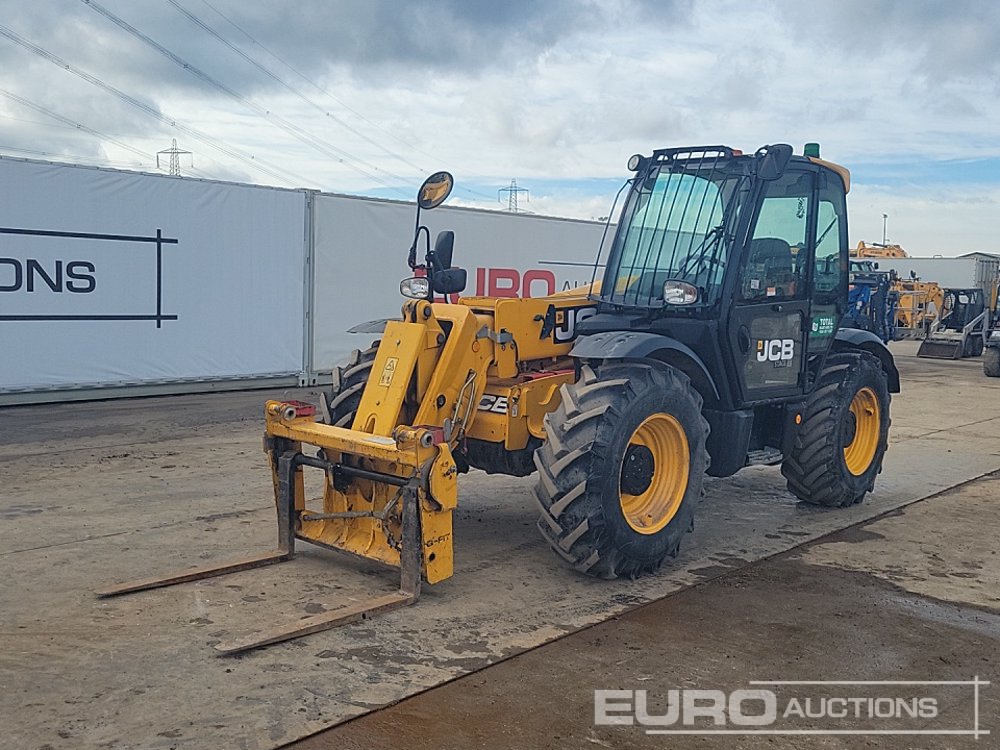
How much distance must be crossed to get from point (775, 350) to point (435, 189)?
263 centimetres

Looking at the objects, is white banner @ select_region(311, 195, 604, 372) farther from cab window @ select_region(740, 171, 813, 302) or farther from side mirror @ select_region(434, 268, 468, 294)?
side mirror @ select_region(434, 268, 468, 294)

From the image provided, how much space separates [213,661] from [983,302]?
25006 millimetres

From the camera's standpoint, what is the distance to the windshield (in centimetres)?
637

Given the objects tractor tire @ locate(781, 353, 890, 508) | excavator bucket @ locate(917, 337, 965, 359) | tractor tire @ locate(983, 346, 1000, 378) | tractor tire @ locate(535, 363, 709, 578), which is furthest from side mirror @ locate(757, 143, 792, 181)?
excavator bucket @ locate(917, 337, 965, 359)

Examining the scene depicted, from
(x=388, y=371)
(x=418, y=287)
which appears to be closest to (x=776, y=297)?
(x=418, y=287)

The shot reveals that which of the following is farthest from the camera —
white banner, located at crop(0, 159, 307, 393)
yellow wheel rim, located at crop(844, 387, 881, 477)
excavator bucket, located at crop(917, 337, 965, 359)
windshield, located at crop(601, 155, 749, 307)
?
excavator bucket, located at crop(917, 337, 965, 359)

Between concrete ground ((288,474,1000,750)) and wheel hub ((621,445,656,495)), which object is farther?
wheel hub ((621,445,656,495))

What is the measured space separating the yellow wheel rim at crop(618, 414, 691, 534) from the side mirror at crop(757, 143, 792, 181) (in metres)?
1.71

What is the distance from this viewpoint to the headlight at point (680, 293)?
19.5 ft

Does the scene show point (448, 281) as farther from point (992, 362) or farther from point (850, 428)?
point (992, 362)

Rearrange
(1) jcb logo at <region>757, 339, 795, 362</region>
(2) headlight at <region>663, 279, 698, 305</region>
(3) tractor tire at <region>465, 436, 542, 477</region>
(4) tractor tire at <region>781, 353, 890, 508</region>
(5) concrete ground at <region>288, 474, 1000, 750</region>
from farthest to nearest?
(4) tractor tire at <region>781, 353, 890, 508</region> < (1) jcb logo at <region>757, 339, 795, 362</region> < (3) tractor tire at <region>465, 436, 542, 477</region> < (2) headlight at <region>663, 279, 698, 305</region> < (5) concrete ground at <region>288, 474, 1000, 750</region>

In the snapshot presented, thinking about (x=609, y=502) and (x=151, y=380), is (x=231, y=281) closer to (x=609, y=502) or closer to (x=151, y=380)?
(x=151, y=380)

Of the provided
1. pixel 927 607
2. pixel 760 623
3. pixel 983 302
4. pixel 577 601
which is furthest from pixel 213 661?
pixel 983 302

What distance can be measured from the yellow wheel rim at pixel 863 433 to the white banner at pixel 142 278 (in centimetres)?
881
